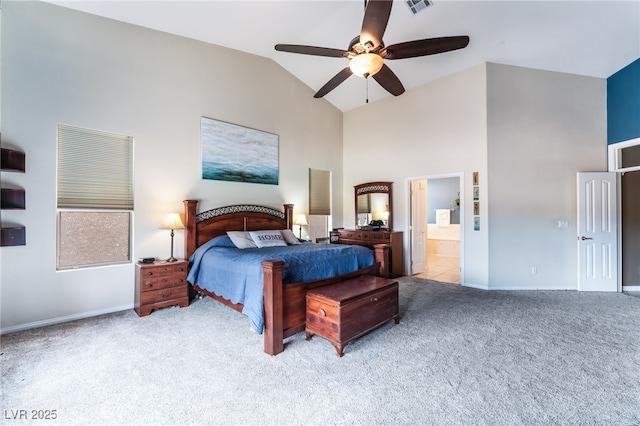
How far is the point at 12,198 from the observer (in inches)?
117

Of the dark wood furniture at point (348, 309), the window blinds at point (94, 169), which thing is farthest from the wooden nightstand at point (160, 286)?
the dark wood furniture at point (348, 309)

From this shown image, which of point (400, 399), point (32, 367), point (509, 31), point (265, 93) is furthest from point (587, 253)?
point (32, 367)

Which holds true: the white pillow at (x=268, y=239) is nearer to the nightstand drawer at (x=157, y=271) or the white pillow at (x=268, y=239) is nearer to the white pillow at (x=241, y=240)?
the white pillow at (x=241, y=240)

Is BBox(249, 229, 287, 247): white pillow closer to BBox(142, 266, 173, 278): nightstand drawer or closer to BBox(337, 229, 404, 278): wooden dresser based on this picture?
BBox(142, 266, 173, 278): nightstand drawer

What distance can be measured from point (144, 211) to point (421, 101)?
5.36 meters

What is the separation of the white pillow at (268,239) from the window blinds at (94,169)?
176 cm

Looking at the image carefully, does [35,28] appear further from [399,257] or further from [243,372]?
[399,257]

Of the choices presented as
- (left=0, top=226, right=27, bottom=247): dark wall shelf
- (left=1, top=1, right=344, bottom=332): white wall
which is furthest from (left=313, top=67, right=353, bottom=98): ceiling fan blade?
(left=0, top=226, right=27, bottom=247): dark wall shelf

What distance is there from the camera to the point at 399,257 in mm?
5875

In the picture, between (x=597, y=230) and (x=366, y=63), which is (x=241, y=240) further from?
(x=597, y=230)

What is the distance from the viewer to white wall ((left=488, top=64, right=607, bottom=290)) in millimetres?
4781

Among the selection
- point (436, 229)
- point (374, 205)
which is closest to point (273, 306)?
point (374, 205)

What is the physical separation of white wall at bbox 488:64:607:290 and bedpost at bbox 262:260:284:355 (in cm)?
396

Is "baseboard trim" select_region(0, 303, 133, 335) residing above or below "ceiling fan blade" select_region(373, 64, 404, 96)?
below
